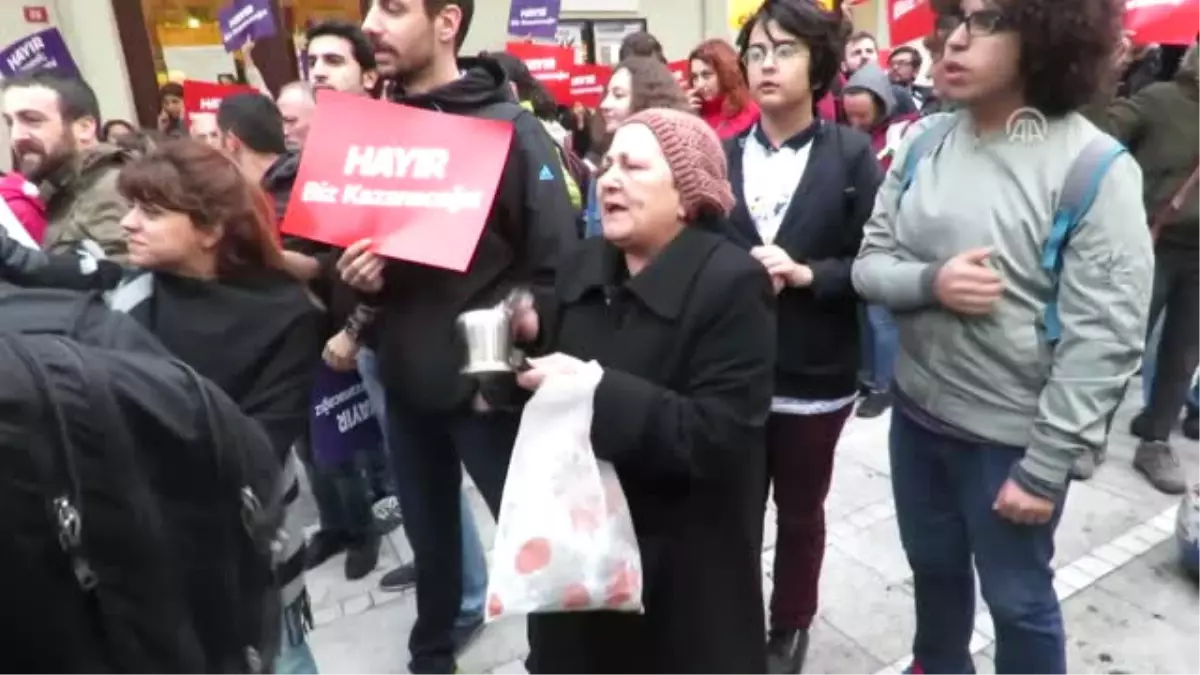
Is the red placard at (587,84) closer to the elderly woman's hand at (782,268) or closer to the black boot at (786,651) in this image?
the elderly woman's hand at (782,268)

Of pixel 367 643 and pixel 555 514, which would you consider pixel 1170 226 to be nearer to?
pixel 555 514

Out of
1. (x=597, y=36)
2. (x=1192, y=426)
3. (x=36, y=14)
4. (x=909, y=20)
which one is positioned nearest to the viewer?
(x=1192, y=426)

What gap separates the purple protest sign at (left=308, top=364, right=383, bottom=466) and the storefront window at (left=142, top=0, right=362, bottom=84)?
6675mm

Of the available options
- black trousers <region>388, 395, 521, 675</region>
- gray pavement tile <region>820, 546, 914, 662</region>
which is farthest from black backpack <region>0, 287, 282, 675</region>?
gray pavement tile <region>820, 546, 914, 662</region>

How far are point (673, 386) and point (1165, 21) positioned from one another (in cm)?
305

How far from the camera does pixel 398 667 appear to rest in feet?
9.45

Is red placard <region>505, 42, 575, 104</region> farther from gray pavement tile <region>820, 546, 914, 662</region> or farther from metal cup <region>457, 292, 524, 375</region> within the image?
metal cup <region>457, 292, 524, 375</region>

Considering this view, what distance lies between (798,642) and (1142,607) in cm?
124

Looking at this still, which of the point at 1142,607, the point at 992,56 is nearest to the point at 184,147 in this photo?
the point at 992,56

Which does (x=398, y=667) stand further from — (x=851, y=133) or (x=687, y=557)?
(x=851, y=133)

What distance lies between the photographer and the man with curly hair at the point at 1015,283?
66.5 inches

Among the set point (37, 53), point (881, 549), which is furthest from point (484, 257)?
point (37, 53)

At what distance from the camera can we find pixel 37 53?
4.52 meters

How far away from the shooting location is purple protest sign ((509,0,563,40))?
669 cm
